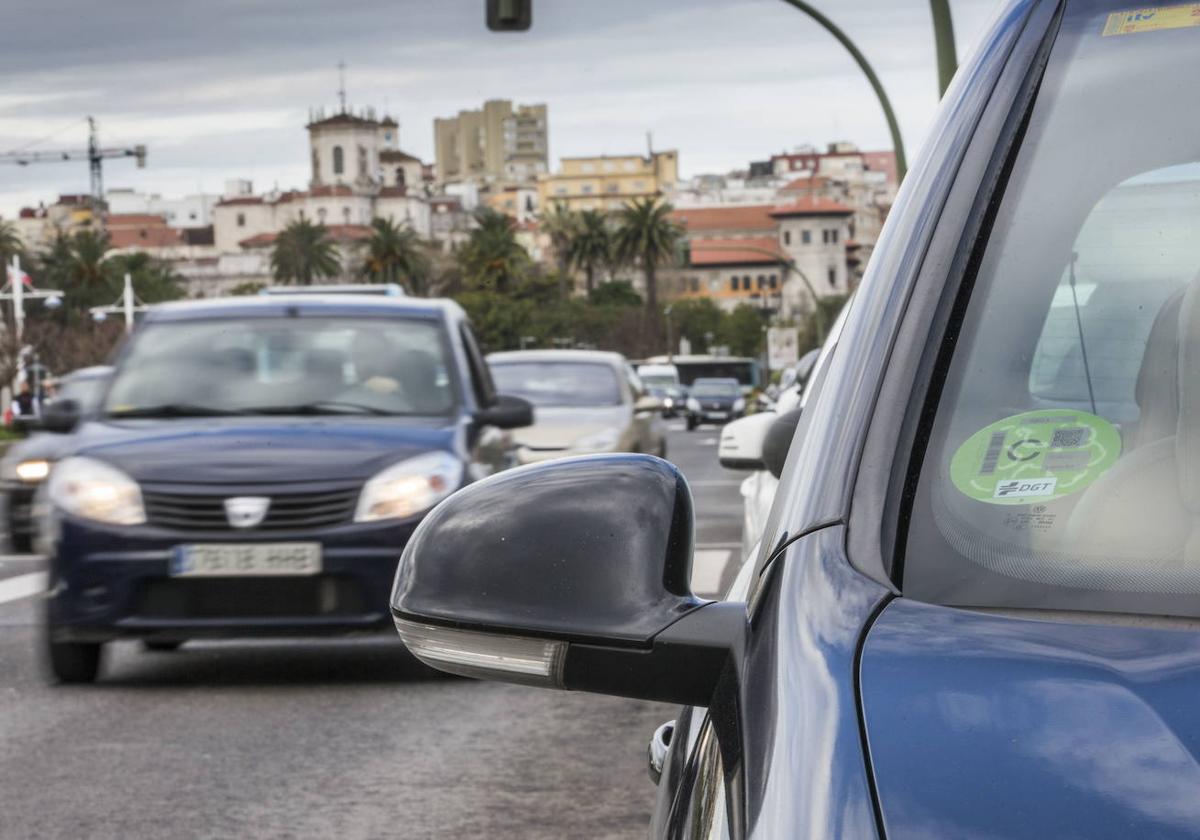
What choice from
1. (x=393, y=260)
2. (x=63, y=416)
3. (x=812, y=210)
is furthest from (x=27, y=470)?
(x=812, y=210)

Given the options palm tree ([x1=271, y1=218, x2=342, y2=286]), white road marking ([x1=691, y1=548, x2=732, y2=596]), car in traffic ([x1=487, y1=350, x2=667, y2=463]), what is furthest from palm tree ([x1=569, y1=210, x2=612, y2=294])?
white road marking ([x1=691, y1=548, x2=732, y2=596])

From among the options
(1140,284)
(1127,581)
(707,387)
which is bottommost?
(707,387)

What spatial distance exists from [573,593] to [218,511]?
6387 mm

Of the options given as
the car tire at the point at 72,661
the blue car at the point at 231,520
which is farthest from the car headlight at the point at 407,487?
the car tire at the point at 72,661

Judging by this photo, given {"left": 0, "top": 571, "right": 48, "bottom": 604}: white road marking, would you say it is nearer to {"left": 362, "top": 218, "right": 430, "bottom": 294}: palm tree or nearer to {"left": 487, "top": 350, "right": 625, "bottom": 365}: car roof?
{"left": 487, "top": 350, "right": 625, "bottom": 365}: car roof

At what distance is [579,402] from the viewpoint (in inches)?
724

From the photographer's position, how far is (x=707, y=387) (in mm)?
68750

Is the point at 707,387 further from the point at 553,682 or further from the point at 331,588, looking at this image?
the point at 553,682

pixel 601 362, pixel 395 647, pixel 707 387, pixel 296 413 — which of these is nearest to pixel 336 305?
pixel 296 413

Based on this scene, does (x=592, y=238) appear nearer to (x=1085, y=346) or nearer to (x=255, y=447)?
(x=255, y=447)

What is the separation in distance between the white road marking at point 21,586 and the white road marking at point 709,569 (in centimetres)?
344

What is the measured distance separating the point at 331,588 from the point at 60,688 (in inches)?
42.6

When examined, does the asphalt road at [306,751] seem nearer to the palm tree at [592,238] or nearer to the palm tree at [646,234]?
the palm tree at [646,234]

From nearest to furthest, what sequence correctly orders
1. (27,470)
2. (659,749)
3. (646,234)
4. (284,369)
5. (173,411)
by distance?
1. (659,749)
2. (173,411)
3. (284,369)
4. (27,470)
5. (646,234)
